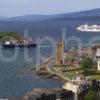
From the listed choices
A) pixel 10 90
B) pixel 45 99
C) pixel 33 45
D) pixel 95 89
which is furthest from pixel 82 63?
pixel 33 45

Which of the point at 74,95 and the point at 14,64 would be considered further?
the point at 14,64

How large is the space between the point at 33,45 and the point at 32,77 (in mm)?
19629

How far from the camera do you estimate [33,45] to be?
4375cm

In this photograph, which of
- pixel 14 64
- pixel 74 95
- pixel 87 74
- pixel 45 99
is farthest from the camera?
pixel 14 64

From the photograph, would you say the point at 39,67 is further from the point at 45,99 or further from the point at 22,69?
the point at 45,99

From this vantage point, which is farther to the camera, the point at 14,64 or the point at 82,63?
the point at 14,64

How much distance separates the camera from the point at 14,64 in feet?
96.9

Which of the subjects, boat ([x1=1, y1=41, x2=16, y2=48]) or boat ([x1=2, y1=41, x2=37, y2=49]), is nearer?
boat ([x1=1, y1=41, x2=16, y2=48])

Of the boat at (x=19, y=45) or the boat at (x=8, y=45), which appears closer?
the boat at (x=8, y=45)

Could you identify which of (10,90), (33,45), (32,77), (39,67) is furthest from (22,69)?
(33,45)

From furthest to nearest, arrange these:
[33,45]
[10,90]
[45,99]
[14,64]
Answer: [33,45]
[14,64]
[10,90]
[45,99]

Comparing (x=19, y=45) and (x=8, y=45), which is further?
(x=19, y=45)

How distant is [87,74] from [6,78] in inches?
150

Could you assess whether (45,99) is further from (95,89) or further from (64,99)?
(95,89)
